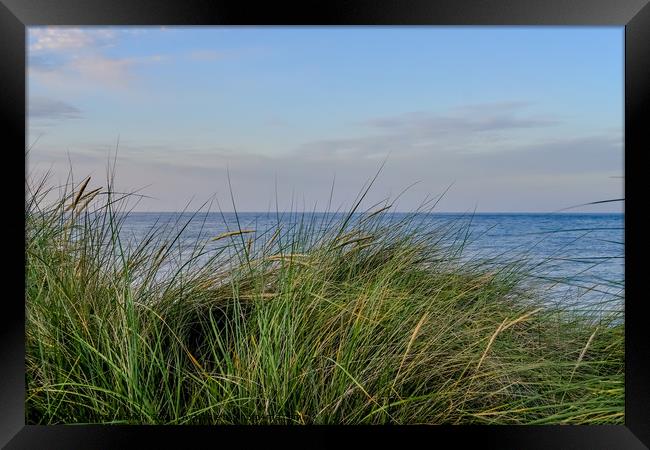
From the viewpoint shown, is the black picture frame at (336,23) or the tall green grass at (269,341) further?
the tall green grass at (269,341)

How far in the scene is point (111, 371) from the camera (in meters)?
1.90

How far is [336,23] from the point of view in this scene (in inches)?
68.1

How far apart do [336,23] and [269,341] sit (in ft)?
3.51

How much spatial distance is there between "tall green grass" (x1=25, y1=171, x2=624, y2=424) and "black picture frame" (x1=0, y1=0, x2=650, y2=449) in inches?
4.2

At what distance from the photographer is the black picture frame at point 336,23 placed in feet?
5.43

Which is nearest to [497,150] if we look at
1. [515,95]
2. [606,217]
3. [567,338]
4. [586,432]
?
[515,95]

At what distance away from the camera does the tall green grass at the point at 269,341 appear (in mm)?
1858

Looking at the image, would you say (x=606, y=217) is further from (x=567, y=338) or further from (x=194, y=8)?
(x=194, y=8)

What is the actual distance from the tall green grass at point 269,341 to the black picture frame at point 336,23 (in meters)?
0.11

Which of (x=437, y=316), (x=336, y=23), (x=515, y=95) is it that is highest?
(x=515, y=95)

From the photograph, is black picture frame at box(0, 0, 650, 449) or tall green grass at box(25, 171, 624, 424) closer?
black picture frame at box(0, 0, 650, 449)

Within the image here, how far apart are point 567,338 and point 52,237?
2.22 m

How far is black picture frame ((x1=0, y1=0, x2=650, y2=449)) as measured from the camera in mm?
1656

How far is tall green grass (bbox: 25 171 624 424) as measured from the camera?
186 cm
